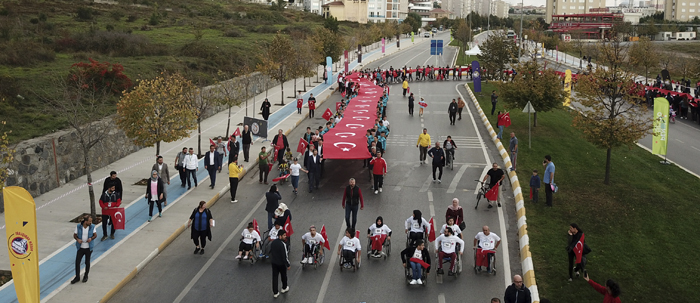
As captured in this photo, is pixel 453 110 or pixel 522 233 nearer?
pixel 522 233

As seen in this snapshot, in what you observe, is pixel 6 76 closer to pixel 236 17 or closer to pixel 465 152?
pixel 465 152

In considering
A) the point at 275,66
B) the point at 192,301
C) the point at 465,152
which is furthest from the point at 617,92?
the point at 275,66

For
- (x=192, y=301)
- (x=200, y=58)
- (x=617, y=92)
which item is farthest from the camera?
(x=200, y=58)

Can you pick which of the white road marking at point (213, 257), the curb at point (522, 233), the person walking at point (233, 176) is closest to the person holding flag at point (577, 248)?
the curb at point (522, 233)

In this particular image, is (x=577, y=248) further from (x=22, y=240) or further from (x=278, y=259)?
(x=22, y=240)

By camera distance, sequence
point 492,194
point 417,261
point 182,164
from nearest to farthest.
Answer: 1. point 417,261
2. point 492,194
3. point 182,164

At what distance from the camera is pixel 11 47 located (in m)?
33.0

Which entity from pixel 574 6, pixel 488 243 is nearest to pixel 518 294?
pixel 488 243

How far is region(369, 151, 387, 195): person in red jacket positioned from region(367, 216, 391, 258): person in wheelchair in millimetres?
5137

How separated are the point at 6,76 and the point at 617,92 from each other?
2480 cm

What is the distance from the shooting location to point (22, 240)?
33.6 feet

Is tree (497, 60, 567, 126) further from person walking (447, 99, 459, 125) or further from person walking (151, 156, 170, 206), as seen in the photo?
person walking (151, 156, 170, 206)

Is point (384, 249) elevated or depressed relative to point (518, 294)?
depressed

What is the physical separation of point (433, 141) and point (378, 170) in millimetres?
9477
